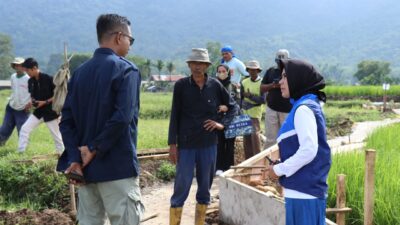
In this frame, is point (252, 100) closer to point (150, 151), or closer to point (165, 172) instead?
point (165, 172)

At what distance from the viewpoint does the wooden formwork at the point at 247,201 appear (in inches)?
163

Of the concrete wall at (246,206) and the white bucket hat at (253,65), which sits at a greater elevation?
the white bucket hat at (253,65)

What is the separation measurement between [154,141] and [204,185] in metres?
5.58

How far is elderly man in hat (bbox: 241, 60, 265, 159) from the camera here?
7020 mm

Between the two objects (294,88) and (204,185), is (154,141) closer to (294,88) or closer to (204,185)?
(204,185)

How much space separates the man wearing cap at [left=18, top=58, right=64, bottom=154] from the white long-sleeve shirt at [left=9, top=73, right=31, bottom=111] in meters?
0.60

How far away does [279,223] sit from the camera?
404cm

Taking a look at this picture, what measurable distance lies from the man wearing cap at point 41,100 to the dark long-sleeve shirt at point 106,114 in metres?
5.10

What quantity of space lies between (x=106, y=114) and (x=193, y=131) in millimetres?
1641

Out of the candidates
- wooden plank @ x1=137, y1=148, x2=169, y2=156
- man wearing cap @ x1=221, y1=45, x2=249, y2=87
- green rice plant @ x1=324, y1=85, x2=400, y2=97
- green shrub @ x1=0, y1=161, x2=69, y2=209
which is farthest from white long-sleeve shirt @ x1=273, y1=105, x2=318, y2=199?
green rice plant @ x1=324, y1=85, x2=400, y2=97

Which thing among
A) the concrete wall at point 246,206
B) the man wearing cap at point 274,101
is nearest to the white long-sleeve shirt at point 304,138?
the concrete wall at point 246,206

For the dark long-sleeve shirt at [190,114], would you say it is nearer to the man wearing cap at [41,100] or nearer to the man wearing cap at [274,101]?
the man wearing cap at [274,101]

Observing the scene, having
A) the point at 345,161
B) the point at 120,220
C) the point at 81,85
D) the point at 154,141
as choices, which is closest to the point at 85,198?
the point at 120,220

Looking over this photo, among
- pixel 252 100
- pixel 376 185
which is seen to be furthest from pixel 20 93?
pixel 376 185
